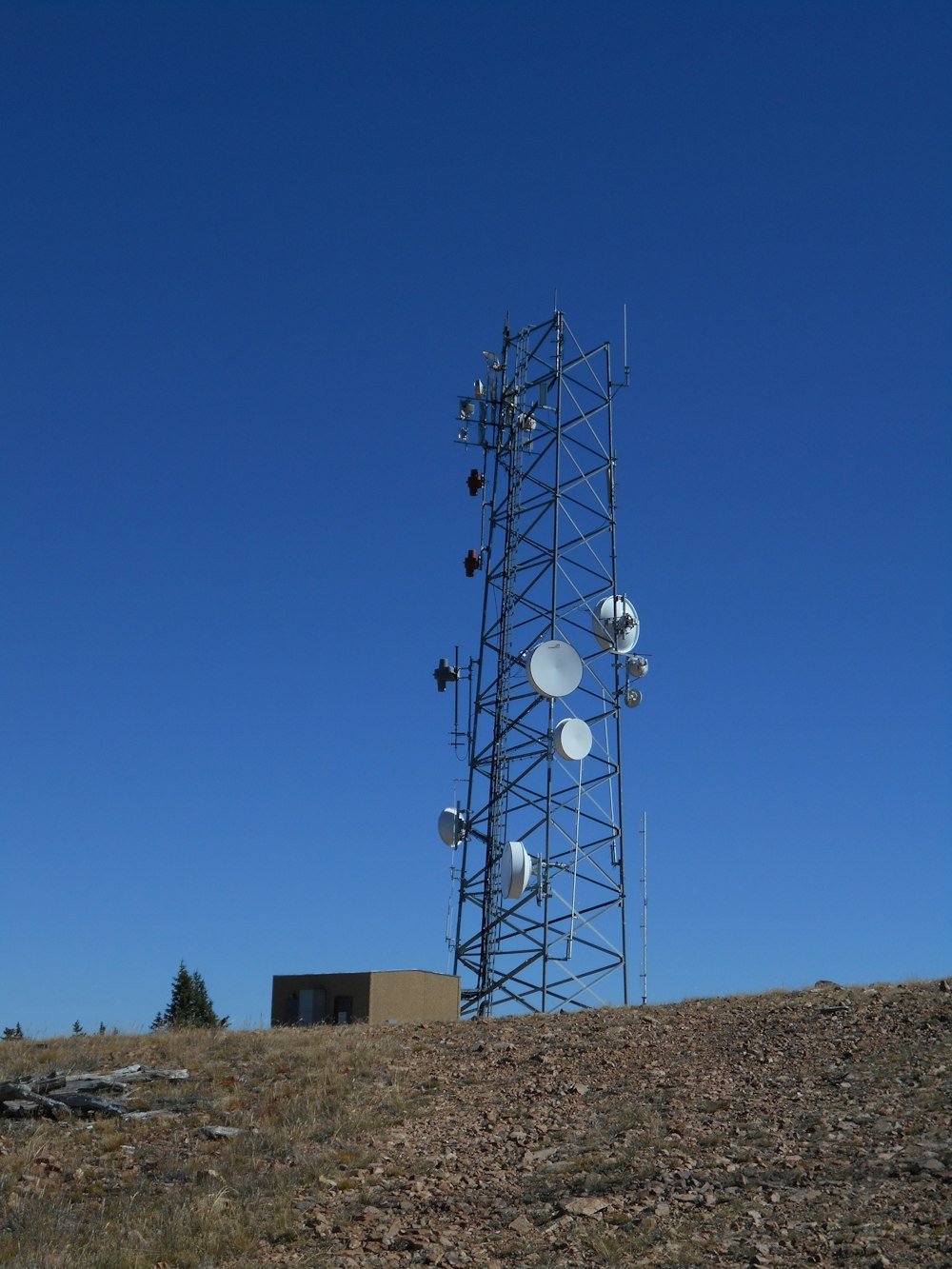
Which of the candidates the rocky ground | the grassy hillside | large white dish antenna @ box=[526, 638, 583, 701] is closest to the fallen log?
the grassy hillside

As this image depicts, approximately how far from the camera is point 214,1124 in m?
15.4

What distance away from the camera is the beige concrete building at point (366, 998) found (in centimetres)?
2139

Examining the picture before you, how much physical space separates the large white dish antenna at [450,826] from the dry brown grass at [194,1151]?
7388 millimetres

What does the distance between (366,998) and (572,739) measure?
604 centimetres

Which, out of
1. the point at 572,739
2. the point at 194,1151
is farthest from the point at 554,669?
the point at 194,1151

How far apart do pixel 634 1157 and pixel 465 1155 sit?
1765mm

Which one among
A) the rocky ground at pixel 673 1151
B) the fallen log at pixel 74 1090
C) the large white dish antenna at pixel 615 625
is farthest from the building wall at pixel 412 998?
the large white dish antenna at pixel 615 625

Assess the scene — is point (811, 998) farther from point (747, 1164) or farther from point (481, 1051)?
point (747, 1164)

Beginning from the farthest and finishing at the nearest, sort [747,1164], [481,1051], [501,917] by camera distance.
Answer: [501,917] < [481,1051] < [747,1164]

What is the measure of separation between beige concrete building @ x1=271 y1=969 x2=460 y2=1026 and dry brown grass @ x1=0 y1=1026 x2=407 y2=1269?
1.65 meters

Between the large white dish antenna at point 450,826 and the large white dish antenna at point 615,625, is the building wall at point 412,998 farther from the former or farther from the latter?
the large white dish antenna at point 615,625

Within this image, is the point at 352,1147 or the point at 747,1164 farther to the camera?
the point at 352,1147

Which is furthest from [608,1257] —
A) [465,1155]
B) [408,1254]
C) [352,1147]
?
[352,1147]

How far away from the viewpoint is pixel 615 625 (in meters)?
26.2
